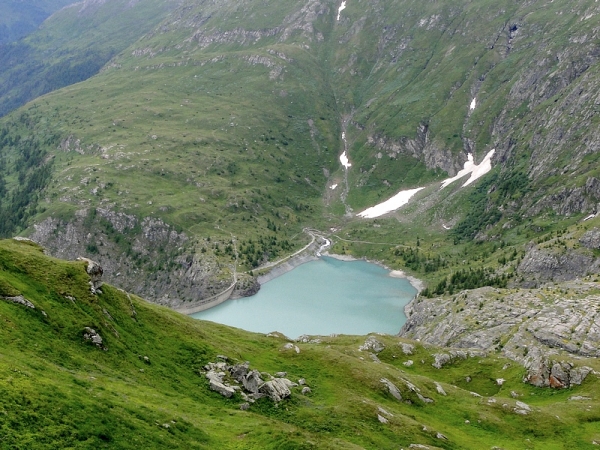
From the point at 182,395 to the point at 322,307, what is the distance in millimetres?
121241

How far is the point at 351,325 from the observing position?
152 metres

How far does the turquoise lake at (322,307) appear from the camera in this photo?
15288 centimetres

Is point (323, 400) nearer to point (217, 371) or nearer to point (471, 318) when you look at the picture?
point (217, 371)

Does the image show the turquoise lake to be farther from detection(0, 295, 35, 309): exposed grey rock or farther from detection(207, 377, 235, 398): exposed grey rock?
detection(0, 295, 35, 309): exposed grey rock

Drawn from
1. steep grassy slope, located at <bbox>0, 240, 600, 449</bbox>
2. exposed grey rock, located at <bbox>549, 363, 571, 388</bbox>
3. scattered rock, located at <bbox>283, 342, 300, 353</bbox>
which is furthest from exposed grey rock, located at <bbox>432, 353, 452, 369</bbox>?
scattered rock, located at <bbox>283, 342, 300, 353</bbox>

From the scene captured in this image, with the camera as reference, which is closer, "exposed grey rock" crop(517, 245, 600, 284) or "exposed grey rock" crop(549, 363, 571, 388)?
"exposed grey rock" crop(549, 363, 571, 388)

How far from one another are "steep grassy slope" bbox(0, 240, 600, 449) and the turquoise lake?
75903mm

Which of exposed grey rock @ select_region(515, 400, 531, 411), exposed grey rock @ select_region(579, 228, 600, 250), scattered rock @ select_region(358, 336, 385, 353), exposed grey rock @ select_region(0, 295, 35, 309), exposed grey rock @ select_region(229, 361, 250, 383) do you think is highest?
exposed grey rock @ select_region(579, 228, 600, 250)

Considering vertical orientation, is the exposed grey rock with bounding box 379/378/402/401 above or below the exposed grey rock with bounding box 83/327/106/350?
below

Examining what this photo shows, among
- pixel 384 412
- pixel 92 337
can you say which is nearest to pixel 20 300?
pixel 92 337

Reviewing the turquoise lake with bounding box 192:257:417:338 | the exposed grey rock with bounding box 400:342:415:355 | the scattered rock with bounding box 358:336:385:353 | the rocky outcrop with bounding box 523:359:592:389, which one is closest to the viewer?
the rocky outcrop with bounding box 523:359:592:389

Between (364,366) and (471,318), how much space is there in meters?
49.7

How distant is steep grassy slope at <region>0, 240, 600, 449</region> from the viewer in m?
34.6

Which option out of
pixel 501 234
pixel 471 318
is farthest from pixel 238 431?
pixel 501 234
